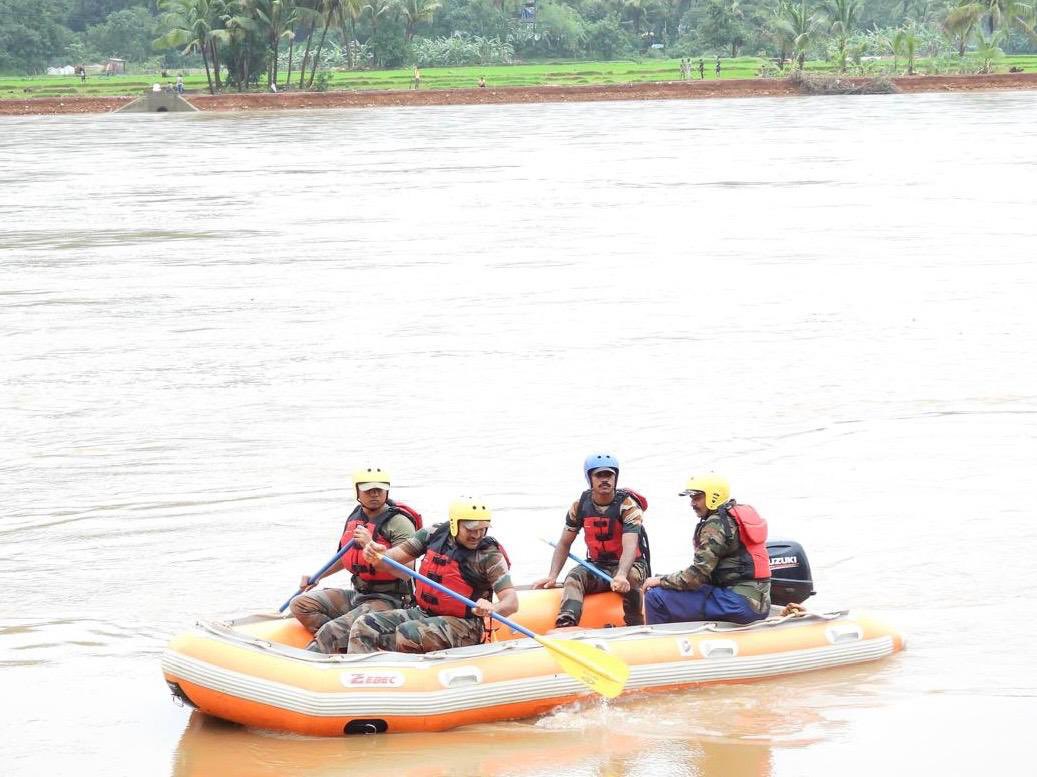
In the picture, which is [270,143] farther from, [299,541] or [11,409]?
[299,541]

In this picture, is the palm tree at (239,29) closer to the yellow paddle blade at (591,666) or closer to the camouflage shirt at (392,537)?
the camouflage shirt at (392,537)

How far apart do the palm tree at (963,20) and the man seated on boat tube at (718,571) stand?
57.3 meters

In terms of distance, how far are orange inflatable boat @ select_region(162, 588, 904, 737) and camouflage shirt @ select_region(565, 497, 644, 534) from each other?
16.3 inches

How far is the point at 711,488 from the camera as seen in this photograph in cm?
856

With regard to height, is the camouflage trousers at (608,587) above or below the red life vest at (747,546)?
below

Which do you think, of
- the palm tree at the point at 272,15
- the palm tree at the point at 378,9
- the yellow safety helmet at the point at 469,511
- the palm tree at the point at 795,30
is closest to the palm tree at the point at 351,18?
the palm tree at the point at 378,9

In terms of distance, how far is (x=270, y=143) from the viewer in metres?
47.8

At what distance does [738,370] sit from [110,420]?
20.5 feet

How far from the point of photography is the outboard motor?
9.20m

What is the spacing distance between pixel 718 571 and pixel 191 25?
54993 millimetres

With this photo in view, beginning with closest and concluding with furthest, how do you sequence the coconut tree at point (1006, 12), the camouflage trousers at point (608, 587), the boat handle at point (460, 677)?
1. the boat handle at point (460, 677)
2. the camouflage trousers at point (608, 587)
3. the coconut tree at point (1006, 12)

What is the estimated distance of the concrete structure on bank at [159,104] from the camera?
6138cm

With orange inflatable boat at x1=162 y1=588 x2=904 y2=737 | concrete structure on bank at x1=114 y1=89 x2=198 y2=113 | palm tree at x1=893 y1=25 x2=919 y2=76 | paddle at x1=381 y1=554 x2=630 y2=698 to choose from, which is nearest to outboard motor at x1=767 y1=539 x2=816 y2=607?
orange inflatable boat at x1=162 y1=588 x2=904 y2=737

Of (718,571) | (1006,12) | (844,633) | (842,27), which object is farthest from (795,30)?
(718,571)
